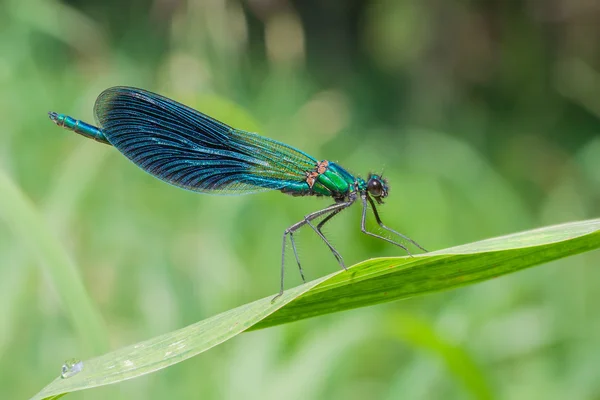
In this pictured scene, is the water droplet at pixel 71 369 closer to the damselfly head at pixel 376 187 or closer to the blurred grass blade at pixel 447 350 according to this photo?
the blurred grass blade at pixel 447 350

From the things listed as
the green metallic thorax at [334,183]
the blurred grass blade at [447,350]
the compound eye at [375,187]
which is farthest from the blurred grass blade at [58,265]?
the compound eye at [375,187]

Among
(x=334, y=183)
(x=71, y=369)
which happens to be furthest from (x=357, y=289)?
(x=334, y=183)

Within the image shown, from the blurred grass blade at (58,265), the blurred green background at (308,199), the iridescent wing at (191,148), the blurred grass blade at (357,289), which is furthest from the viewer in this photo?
the blurred green background at (308,199)

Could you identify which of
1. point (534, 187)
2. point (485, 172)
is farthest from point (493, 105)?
point (485, 172)

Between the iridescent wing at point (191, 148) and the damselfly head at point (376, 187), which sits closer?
the iridescent wing at point (191, 148)

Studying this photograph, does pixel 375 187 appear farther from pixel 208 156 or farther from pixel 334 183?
pixel 208 156

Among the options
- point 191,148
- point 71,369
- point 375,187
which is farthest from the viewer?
point 375,187

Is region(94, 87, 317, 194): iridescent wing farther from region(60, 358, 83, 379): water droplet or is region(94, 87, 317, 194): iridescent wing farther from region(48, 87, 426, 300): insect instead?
region(60, 358, 83, 379): water droplet
